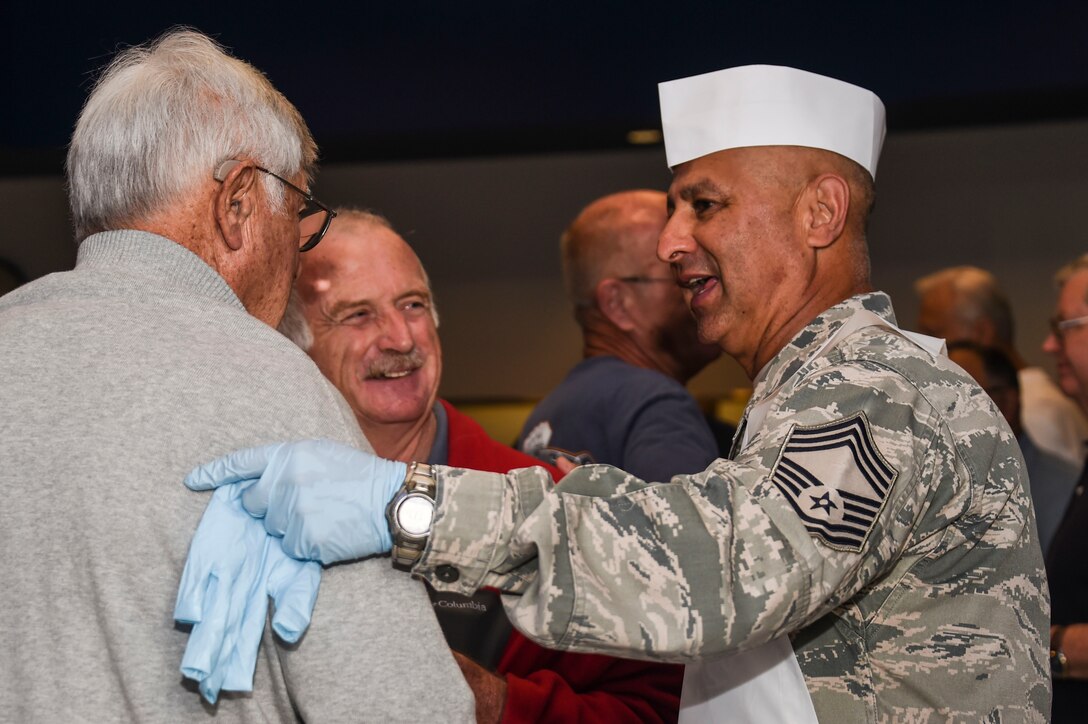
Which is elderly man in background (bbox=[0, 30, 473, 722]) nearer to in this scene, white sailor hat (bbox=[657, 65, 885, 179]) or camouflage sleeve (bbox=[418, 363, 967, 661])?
camouflage sleeve (bbox=[418, 363, 967, 661])

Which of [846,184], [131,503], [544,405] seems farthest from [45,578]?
[544,405]

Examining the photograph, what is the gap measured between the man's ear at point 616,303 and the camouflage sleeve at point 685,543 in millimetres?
1658

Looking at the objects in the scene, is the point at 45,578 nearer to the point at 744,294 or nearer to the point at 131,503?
the point at 131,503

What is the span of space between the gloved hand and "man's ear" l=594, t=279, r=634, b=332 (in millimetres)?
1785

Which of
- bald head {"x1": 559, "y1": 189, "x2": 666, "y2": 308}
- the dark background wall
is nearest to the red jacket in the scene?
bald head {"x1": 559, "y1": 189, "x2": 666, "y2": 308}

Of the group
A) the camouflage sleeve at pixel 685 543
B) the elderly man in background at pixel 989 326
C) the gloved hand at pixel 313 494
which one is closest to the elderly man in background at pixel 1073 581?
the elderly man in background at pixel 989 326

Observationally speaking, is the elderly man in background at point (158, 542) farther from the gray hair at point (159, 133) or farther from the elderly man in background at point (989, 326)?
the elderly man in background at point (989, 326)

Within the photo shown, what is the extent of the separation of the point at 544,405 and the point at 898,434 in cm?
150

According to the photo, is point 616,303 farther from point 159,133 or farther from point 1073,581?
point 159,133

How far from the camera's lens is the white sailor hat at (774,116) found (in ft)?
5.47

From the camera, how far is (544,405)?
2.68m

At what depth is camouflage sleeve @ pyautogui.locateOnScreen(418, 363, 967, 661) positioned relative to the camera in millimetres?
1091

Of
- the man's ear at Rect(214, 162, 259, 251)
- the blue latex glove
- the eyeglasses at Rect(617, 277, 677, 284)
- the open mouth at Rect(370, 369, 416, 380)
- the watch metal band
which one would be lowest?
the open mouth at Rect(370, 369, 416, 380)

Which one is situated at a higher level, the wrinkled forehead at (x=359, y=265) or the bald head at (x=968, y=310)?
the wrinkled forehead at (x=359, y=265)
